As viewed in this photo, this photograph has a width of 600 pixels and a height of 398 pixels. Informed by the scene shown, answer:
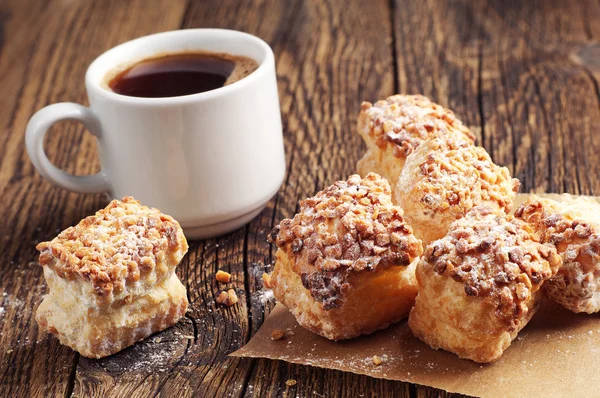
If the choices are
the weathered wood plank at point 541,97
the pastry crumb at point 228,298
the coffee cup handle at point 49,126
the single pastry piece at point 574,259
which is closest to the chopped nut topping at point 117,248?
the pastry crumb at point 228,298

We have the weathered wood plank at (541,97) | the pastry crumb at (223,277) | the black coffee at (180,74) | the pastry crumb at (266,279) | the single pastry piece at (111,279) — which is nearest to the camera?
the single pastry piece at (111,279)

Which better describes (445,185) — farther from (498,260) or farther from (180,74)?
(180,74)

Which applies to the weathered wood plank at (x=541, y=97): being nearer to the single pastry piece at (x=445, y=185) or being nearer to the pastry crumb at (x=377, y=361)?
the single pastry piece at (x=445, y=185)

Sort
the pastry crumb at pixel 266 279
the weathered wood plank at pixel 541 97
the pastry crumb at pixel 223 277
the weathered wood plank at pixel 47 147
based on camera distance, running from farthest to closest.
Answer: the weathered wood plank at pixel 541 97 → the pastry crumb at pixel 223 277 → the pastry crumb at pixel 266 279 → the weathered wood plank at pixel 47 147

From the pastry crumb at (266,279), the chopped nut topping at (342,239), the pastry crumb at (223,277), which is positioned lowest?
the pastry crumb at (223,277)

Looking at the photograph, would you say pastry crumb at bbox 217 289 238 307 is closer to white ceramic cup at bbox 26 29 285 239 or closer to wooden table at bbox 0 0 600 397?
wooden table at bbox 0 0 600 397

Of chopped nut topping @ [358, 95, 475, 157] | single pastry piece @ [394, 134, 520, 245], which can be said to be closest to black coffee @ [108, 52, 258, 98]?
chopped nut topping @ [358, 95, 475, 157]

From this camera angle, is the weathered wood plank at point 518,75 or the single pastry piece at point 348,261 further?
the weathered wood plank at point 518,75
